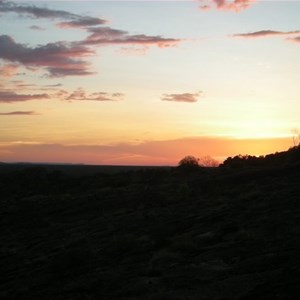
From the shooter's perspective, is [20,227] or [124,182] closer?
[20,227]

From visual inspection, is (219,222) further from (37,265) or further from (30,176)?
(30,176)

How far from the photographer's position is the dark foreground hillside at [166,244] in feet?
41.9

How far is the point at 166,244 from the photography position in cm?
1747

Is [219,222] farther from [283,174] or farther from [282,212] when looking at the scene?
[283,174]

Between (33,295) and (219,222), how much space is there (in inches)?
311

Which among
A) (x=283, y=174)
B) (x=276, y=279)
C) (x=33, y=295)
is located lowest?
(x=33, y=295)

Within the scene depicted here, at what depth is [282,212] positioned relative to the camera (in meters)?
19.0

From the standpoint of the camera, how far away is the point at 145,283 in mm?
13383

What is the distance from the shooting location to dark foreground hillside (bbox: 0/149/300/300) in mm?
12773

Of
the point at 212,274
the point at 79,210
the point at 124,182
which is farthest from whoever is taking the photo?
the point at 124,182

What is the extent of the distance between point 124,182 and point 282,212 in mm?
23176

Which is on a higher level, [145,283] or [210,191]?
[210,191]

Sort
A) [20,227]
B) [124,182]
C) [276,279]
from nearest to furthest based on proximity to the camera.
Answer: [276,279] → [20,227] → [124,182]

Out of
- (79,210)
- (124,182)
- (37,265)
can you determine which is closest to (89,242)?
(37,265)
